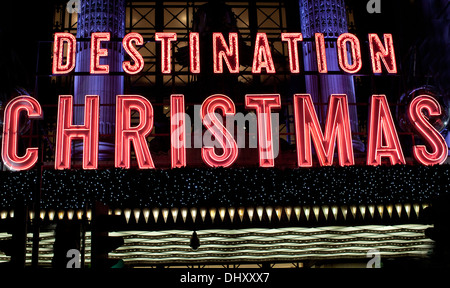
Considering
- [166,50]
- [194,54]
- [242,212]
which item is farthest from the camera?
[166,50]

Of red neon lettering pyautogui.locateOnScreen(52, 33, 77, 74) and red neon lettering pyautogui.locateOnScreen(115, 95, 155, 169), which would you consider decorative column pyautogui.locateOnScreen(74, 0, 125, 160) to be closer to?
red neon lettering pyautogui.locateOnScreen(52, 33, 77, 74)

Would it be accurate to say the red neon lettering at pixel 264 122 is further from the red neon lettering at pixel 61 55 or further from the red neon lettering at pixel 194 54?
the red neon lettering at pixel 61 55

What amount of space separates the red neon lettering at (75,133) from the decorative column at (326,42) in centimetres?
864

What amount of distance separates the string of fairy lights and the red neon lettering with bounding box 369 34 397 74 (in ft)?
14.0

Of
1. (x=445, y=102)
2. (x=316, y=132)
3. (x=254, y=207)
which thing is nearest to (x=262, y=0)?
(x=445, y=102)

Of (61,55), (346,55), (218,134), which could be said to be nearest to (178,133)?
(218,134)

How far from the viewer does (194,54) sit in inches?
552

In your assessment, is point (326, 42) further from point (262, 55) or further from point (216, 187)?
point (216, 187)

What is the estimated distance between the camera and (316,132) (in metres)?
12.6

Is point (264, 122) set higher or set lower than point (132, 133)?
higher

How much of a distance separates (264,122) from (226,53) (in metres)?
2.67

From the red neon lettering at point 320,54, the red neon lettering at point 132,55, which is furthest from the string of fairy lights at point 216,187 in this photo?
the red neon lettering at point 132,55

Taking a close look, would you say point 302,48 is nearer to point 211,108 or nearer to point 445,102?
point 445,102

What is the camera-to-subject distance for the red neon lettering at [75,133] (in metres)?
12.1
